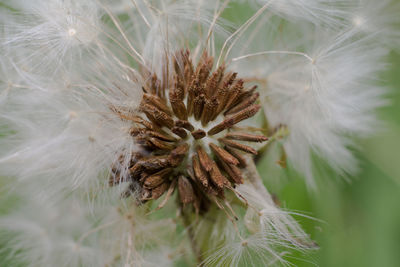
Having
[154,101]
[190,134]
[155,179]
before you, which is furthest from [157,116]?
[155,179]

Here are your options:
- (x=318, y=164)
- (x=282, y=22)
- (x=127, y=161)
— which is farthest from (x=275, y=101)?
(x=127, y=161)

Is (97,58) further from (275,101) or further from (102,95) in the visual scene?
(275,101)

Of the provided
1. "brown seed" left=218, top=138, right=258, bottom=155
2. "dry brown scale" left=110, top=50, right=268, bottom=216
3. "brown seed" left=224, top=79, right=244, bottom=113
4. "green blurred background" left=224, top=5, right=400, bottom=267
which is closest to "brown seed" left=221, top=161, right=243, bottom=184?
"dry brown scale" left=110, top=50, right=268, bottom=216

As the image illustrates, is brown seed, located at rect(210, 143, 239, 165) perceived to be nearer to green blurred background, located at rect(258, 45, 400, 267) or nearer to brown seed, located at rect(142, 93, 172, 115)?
brown seed, located at rect(142, 93, 172, 115)

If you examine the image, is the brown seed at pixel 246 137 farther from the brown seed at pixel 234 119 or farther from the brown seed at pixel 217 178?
the brown seed at pixel 217 178

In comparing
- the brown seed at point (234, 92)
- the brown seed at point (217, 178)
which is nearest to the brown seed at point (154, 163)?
the brown seed at point (217, 178)
